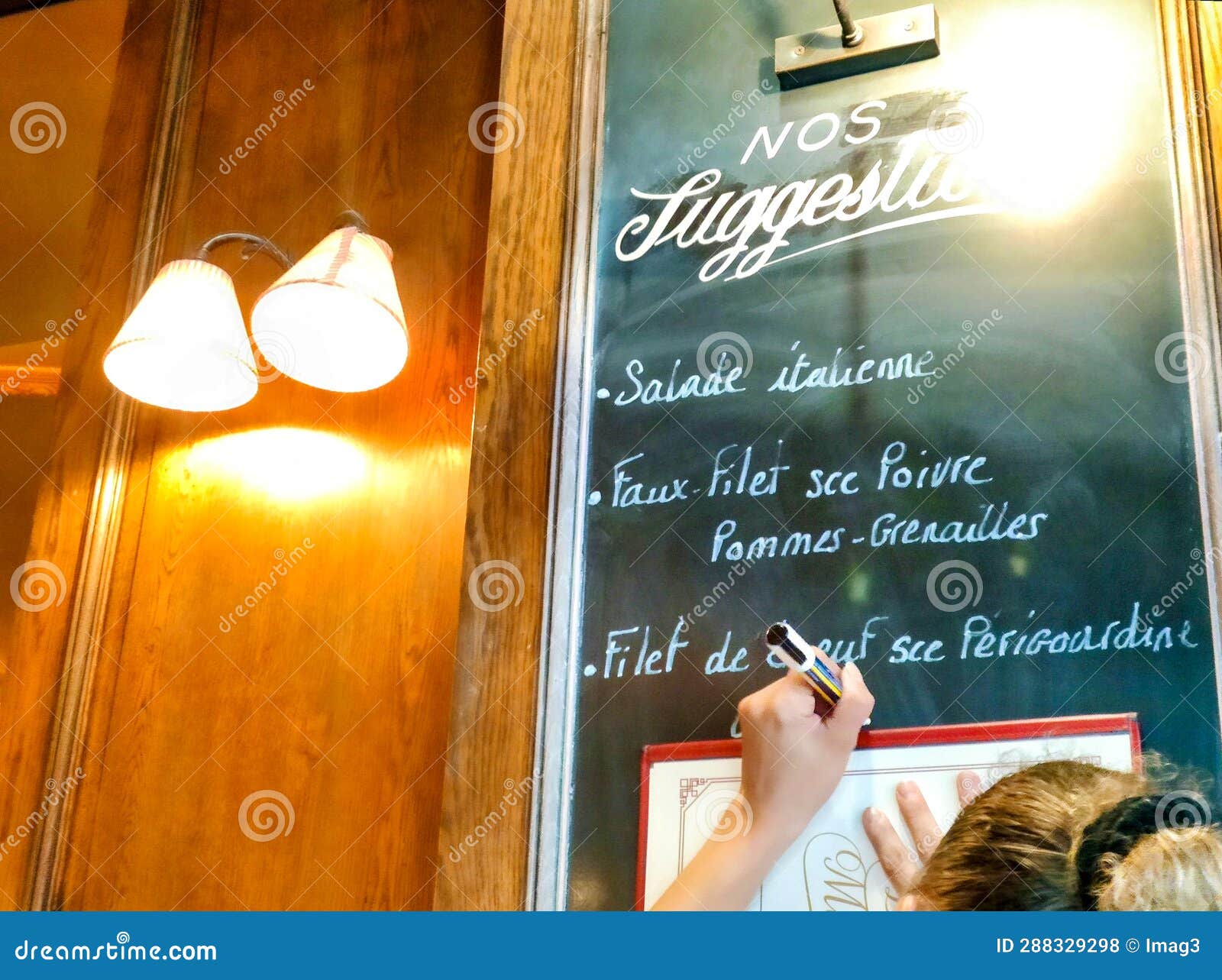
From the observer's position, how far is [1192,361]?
6.48 feet

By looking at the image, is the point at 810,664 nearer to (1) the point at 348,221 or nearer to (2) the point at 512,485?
(2) the point at 512,485

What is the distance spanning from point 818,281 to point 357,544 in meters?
1.03

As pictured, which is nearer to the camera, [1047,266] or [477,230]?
[1047,266]

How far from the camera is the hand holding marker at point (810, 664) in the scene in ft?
6.31

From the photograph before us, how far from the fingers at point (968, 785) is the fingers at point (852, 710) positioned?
0.50 feet

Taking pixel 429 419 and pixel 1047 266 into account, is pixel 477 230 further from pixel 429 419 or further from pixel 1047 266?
pixel 1047 266

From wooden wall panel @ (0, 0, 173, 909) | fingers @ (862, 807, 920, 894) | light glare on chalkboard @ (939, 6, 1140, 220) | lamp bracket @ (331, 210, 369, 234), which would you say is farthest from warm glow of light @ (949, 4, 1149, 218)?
wooden wall panel @ (0, 0, 173, 909)

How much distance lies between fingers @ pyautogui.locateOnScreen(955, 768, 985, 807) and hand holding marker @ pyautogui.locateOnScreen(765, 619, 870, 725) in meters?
0.15

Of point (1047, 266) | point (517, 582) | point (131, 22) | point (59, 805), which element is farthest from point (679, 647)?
point (131, 22)

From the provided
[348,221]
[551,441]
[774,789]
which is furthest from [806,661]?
[348,221]

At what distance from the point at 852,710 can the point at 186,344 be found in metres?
1.34

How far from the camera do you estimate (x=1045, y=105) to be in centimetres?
221

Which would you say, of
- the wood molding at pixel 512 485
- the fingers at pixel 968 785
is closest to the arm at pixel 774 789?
the fingers at pixel 968 785

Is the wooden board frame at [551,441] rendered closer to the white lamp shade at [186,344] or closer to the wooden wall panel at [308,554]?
the wooden wall panel at [308,554]
